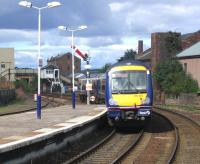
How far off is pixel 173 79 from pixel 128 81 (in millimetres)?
47707

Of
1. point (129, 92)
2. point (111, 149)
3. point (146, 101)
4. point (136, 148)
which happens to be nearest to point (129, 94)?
point (129, 92)

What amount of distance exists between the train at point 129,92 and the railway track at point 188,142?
2054mm

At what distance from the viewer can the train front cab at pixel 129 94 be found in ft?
77.4

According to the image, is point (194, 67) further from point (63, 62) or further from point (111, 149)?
point (63, 62)

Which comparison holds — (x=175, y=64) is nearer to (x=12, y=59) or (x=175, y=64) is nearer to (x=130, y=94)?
(x=130, y=94)

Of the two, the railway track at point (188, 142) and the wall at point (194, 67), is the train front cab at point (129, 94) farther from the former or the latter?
the wall at point (194, 67)

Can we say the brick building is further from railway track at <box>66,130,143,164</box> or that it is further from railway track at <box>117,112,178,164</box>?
railway track at <box>66,130,143,164</box>

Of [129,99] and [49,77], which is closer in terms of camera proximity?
[129,99]

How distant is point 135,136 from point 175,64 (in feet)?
176

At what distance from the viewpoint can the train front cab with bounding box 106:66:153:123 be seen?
77.4ft

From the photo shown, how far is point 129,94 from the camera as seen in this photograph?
23.8m

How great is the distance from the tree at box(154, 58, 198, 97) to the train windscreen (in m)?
40.0

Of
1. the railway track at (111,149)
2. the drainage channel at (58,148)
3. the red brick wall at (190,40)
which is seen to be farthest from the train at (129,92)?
the red brick wall at (190,40)

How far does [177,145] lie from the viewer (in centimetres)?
1950
